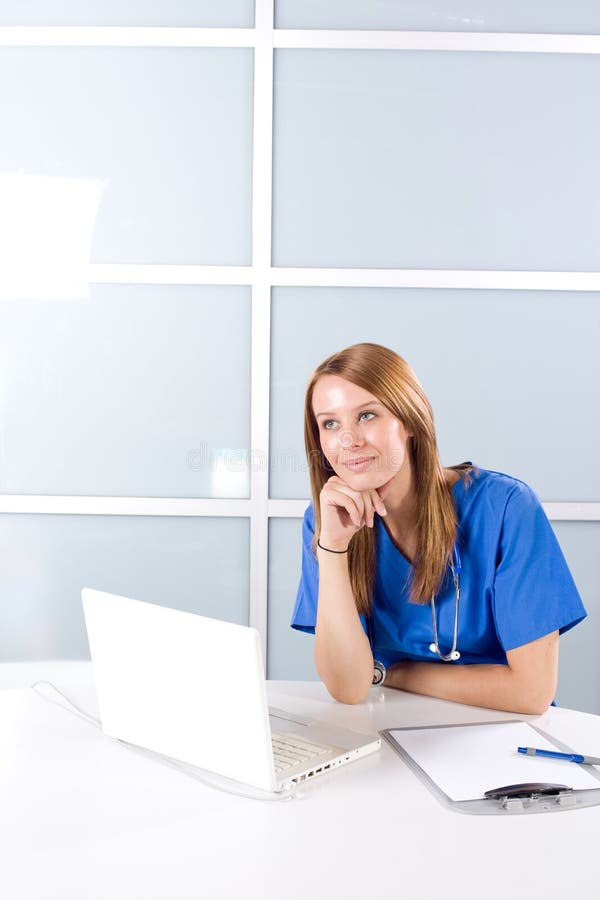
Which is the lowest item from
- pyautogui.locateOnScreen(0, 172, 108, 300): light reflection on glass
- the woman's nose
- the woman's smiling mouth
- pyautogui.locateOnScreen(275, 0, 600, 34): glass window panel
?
the woman's smiling mouth

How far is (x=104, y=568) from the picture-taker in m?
2.98

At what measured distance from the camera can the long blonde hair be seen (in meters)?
1.63

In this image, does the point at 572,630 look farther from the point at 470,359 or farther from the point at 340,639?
the point at 340,639

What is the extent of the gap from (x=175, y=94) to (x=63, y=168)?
430 mm

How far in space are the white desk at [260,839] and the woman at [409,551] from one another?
0.36 m

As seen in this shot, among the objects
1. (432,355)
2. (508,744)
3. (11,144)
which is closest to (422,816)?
(508,744)

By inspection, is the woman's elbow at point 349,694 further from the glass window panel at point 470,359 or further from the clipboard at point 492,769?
the glass window panel at point 470,359

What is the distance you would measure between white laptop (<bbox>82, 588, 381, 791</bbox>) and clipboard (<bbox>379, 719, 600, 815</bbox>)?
83 millimetres

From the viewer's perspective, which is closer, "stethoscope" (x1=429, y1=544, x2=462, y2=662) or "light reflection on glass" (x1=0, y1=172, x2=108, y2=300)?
"stethoscope" (x1=429, y1=544, x2=462, y2=662)

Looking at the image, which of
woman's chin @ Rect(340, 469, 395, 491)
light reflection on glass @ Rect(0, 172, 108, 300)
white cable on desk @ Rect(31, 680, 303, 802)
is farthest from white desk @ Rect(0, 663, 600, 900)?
light reflection on glass @ Rect(0, 172, 108, 300)

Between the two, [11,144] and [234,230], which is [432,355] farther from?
[11,144]

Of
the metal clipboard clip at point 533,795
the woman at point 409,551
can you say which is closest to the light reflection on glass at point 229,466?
the woman at point 409,551

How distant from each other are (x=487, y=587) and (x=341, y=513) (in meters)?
0.29

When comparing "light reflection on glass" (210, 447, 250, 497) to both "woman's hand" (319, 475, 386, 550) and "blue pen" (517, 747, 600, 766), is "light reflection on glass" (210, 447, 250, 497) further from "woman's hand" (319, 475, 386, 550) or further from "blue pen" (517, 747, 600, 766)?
"blue pen" (517, 747, 600, 766)
